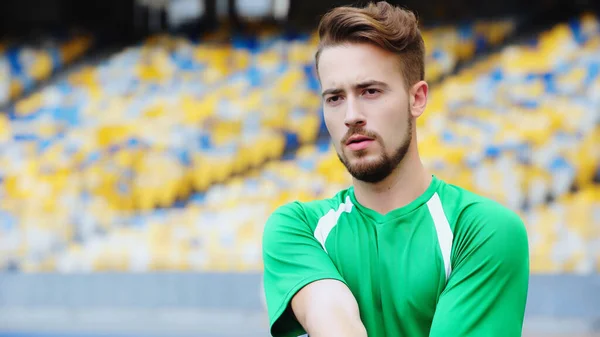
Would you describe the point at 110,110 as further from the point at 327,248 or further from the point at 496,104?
the point at 327,248

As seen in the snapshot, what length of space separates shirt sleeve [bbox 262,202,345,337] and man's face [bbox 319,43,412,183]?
16 cm

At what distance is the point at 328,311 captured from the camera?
4.28 ft

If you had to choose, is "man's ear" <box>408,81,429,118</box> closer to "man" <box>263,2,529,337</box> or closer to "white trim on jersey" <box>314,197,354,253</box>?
"man" <box>263,2,529,337</box>

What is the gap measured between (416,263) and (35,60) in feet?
30.7

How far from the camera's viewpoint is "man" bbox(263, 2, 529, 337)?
135cm

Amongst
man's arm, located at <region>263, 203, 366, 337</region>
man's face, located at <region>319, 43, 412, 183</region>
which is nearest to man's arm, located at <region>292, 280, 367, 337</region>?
man's arm, located at <region>263, 203, 366, 337</region>

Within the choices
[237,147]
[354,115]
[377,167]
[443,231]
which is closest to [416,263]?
[443,231]

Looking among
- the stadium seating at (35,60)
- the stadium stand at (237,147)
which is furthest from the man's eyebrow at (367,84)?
the stadium seating at (35,60)

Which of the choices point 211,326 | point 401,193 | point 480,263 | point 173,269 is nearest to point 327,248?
point 401,193

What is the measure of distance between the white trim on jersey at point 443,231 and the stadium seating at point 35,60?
8.95 metres

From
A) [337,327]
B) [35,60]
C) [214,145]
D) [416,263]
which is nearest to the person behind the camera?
[337,327]

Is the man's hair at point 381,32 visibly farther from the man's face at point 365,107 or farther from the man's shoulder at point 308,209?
the man's shoulder at point 308,209

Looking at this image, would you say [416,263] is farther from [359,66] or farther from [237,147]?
[237,147]

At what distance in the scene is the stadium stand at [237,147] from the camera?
7879 mm
